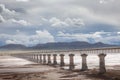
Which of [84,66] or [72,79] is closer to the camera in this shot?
[72,79]

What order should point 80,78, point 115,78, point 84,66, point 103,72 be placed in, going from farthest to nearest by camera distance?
point 84,66 < point 103,72 < point 80,78 < point 115,78

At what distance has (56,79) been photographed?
119 ft

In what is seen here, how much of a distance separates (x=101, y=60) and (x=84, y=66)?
8.22 meters

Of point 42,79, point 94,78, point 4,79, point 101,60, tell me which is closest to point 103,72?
point 101,60

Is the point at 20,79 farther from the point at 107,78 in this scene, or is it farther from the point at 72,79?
the point at 107,78

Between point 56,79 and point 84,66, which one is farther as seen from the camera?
point 84,66

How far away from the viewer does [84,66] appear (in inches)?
1982

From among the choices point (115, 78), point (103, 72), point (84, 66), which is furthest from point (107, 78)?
point (84, 66)

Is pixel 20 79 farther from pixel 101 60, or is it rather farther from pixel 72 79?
pixel 101 60

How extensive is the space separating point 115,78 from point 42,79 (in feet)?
26.3

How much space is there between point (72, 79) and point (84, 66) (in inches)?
581

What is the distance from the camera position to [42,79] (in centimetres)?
3656

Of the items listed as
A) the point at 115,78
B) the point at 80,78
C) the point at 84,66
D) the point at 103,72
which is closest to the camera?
the point at 115,78

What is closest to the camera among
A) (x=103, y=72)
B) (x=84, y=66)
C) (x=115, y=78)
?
(x=115, y=78)
